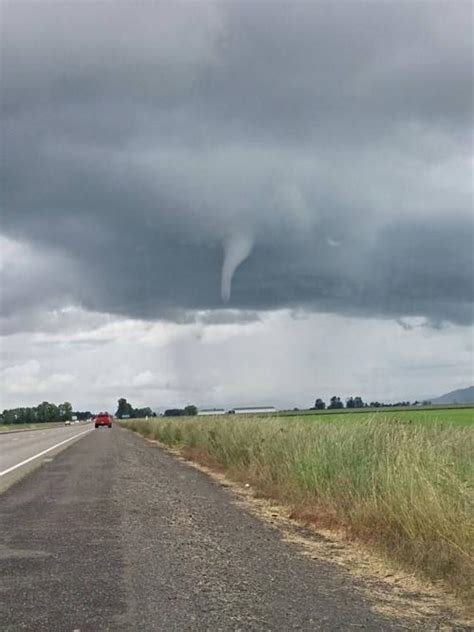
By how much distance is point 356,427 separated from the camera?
16.7 metres

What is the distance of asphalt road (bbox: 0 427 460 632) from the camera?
6.81 metres

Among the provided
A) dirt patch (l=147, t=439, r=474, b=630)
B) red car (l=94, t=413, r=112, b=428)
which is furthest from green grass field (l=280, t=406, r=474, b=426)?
red car (l=94, t=413, r=112, b=428)

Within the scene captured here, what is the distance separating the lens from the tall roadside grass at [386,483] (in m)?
9.03

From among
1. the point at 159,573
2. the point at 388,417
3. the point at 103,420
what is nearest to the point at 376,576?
the point at 159,573

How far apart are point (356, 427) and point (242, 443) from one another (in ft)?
23.9

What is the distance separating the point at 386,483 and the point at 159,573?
3.94 meters

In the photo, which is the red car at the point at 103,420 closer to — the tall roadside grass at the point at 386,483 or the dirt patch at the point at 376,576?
the tall roadside grass at the point at 386,483

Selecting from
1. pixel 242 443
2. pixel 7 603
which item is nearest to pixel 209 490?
pixel 242 443

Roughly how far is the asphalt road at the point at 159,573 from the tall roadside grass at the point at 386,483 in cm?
105

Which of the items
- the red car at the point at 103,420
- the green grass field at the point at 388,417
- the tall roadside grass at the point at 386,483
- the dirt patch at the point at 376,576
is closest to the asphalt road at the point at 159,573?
the dirt patch at the point at 376,576

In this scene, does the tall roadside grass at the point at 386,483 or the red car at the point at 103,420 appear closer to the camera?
the tall roadside grass at the point at 386,483

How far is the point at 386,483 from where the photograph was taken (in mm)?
11188

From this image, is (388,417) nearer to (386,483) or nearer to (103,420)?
(386,483)

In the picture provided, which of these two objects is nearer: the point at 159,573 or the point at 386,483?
the point at 159,573
